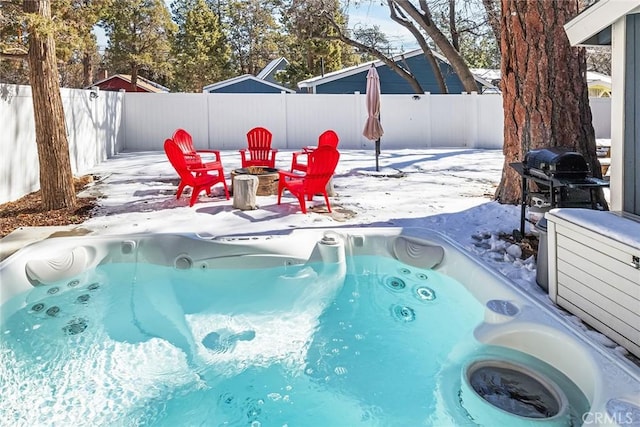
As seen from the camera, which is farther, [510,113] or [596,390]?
[510,113]

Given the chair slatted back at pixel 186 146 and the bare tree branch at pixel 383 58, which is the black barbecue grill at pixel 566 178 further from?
the bare tree branch at pixel 383 58

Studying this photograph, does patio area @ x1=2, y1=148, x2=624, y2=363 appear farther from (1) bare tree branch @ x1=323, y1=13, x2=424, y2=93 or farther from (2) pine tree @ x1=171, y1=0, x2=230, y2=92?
(2) pine tree @ x1=171, y1=0, x2=230, y2=92

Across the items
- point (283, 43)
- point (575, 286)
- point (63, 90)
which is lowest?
point (575, 286)

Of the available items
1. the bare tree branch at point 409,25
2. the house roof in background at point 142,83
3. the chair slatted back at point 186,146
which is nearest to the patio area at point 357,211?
the chair slatted back at point 186,146

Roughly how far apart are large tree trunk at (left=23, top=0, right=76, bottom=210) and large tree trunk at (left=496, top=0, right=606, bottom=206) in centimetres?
467

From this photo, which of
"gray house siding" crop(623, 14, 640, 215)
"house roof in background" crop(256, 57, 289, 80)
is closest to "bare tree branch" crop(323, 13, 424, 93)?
"house roof in background" crop(256, 57, 289, 80)

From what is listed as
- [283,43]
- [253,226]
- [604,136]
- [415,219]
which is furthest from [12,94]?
[283,43]

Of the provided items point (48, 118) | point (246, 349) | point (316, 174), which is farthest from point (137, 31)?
point (246, 349)

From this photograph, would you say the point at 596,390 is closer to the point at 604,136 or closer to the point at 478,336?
the point at 478,336

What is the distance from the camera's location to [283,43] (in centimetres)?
2567

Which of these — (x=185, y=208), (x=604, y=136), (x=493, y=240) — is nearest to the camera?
(x=493, y=240)

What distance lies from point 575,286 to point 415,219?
2.47 metres

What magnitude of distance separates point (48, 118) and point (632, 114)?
17.2 ft

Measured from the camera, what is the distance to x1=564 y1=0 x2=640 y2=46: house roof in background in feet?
9.76
